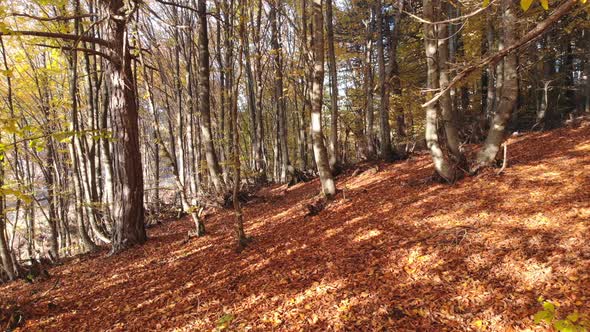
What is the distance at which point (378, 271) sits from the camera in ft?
12.7

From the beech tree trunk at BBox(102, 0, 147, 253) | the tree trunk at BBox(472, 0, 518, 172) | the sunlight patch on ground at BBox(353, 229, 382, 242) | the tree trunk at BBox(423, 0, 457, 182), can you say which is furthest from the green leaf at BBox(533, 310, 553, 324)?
the beech tree trunk at BBox(102, 0, 147, 253)

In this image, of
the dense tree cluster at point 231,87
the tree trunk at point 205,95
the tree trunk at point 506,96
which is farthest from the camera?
the tree trunk at point 205,95

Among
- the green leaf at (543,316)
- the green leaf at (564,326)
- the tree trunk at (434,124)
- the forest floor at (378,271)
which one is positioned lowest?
the forest floor at (378,271)

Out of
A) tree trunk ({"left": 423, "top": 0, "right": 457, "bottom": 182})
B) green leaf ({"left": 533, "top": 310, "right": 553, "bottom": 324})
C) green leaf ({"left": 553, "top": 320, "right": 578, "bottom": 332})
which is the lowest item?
green leaf ({"left": 553, "top": 320, "right": 578, "bottom": 332})

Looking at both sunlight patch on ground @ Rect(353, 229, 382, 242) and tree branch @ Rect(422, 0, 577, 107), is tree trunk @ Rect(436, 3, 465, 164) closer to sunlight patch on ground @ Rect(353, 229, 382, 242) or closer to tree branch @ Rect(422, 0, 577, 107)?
sunlight patch on ground @ Rect(353, 229, 382, 242)

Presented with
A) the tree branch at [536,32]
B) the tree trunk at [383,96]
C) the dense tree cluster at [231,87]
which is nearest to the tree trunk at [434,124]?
the dense tree cluster at [231,87]

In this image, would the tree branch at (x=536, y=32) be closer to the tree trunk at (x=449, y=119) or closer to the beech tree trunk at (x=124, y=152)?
the tree trunk at (x=449, y=119)

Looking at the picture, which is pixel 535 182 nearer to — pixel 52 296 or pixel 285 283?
pixel 285 283

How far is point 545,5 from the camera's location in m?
1.30

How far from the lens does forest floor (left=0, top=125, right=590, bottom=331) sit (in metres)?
3.04

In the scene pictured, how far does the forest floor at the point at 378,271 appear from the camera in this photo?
9.96 feet

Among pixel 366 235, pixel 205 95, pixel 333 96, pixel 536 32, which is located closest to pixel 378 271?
pixel 366 235

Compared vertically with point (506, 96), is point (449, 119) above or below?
below

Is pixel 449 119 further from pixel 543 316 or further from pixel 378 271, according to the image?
pixel 543 316
